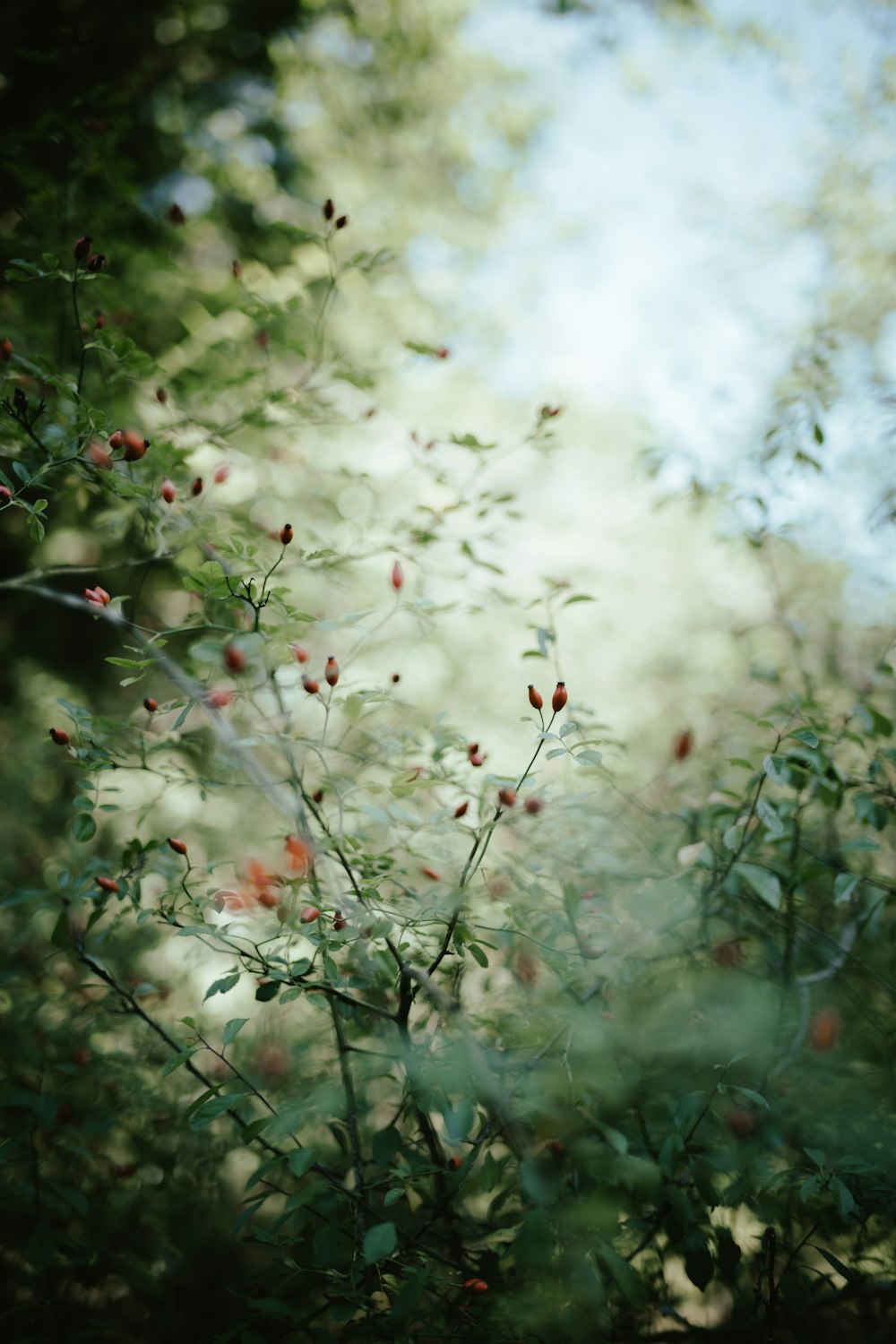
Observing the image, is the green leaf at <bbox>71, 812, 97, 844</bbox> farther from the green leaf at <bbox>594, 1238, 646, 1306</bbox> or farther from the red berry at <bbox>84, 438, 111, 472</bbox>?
the green leaf at <bbox>594, 1238, 646, 1306</bbox>

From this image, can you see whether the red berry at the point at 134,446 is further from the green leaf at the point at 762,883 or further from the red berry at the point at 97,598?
the green leaf at the point at 762,883

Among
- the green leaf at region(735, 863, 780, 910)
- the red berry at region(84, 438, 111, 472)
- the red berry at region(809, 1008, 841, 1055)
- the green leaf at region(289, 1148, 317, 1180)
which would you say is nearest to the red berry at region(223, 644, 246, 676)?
the red berry at region(84, 438, 111, 472)

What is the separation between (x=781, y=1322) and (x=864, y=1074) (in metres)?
0.37

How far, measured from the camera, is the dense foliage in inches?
32.8

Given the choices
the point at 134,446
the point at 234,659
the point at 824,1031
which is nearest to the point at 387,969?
the point at 234,659

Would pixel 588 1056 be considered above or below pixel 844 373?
below

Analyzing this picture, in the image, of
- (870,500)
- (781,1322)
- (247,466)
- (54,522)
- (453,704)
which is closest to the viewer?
(781,1322)

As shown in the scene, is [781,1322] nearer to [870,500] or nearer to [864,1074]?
[864,1074]

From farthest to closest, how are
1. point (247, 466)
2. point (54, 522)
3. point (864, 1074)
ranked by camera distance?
point (54, 522), point (247, 466), point (864, 1074)

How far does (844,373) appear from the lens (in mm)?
2191

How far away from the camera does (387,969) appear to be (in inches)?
39.5

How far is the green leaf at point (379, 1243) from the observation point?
0.64 metres

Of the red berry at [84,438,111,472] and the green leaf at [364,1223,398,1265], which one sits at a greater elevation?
the red berry at [84,438,111,472]

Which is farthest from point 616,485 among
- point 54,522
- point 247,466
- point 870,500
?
point 54,522
